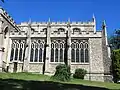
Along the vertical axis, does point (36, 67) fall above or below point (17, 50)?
below

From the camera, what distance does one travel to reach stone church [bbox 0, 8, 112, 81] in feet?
99.6

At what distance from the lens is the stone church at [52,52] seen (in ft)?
99.6

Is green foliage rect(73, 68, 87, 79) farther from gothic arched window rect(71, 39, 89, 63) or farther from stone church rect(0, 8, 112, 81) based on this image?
gothic arched window rect(71, 39, 89, 63)

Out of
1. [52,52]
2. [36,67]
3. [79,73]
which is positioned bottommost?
[79,73]

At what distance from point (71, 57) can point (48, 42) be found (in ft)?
13.5

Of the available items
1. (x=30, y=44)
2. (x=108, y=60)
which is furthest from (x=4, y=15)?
(x=108, y=60)

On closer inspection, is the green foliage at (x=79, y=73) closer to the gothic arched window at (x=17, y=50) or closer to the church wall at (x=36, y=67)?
the church wall at (x=36, y=67)

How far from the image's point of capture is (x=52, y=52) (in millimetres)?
31516

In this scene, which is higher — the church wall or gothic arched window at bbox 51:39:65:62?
gothic arched window at bbox 51:39:65:62

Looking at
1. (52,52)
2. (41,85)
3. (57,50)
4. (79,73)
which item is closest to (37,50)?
(52,52)

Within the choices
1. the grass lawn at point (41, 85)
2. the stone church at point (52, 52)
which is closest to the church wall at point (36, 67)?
the stone church at point (52, 52)

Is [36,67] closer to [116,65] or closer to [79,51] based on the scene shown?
[79,51]

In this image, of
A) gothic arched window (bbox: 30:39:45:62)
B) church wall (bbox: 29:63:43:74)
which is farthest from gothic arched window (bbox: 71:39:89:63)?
church wall (bbox: 29:63:43:74)

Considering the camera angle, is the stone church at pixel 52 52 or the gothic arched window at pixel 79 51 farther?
the gothic arched window at pixel 79 51
